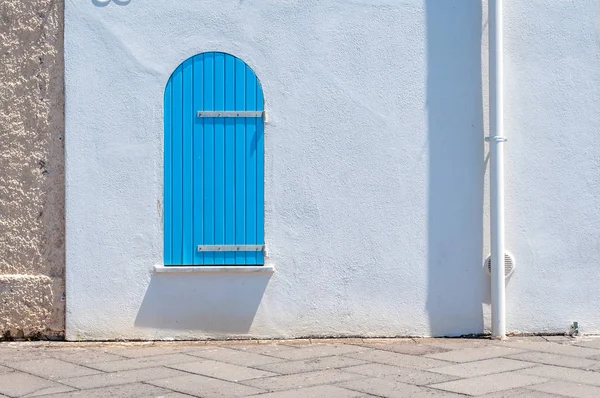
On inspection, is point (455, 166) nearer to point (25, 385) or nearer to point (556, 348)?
point (556, 348)

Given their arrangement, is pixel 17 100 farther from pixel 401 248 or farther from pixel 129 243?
pixel 401 248

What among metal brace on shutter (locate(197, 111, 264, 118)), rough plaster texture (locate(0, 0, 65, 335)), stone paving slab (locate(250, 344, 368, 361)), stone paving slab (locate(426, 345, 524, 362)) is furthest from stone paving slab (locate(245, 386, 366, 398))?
rough plaster texture (locate(0, 0, 65, 335))

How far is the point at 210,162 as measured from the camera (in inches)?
302

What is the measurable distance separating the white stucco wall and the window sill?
55 millimetres

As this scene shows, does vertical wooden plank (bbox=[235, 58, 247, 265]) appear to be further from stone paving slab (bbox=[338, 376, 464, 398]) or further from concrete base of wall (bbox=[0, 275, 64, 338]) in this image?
stone paving slab (bbox=[338, 376, 464, 398])

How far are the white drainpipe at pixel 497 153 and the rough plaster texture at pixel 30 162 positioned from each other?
11.0ft

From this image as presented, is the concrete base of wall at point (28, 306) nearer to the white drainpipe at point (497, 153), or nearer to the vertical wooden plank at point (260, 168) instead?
the vertical wooden plank at point (260, 168)

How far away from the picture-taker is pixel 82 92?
25.2ft

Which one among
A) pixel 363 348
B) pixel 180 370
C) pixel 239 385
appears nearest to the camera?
pixel 239 385

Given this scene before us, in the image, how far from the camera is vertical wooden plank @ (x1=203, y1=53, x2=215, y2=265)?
25.1ft

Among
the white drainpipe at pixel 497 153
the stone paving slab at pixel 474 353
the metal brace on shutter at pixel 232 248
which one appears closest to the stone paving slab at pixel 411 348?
the stone paving slab at pixel 474 353

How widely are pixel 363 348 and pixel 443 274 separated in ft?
3.03

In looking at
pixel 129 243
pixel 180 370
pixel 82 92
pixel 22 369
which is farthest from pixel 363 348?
pixel 82 92

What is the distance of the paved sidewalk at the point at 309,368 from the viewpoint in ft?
19.8
